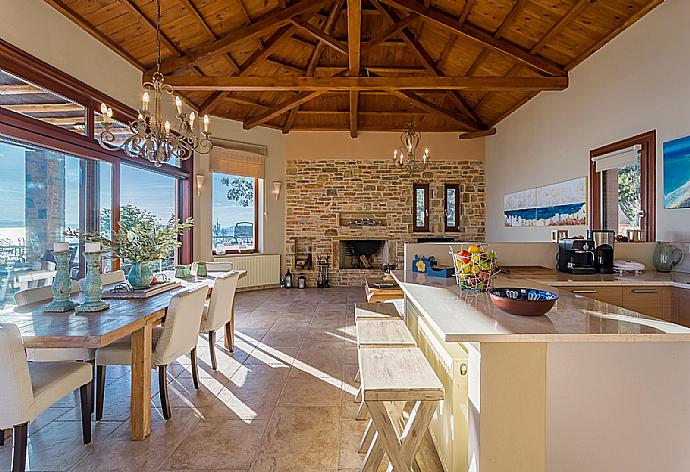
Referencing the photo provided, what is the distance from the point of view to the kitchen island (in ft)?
5.43

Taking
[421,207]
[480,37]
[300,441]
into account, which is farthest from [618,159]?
[421,207]

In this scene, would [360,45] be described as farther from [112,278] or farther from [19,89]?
[112,278]

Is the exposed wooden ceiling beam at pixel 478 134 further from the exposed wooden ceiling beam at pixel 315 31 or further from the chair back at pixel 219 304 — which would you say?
the chair back at pixel 219 304

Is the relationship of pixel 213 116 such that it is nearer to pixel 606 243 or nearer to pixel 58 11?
pixel 58 11

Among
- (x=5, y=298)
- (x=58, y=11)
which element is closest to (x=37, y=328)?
(x=5, y=298)

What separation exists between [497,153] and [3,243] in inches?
311

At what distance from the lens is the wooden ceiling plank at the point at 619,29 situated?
4.10m

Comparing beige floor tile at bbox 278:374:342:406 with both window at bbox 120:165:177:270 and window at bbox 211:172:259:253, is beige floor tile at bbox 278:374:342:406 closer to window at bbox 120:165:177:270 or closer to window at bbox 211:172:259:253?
window at bbox 120:165:177:270

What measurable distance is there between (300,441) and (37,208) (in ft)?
10.5

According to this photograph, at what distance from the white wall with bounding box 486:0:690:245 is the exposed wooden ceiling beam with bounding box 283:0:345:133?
331cm

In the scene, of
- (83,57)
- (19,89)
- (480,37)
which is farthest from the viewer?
(480,37)

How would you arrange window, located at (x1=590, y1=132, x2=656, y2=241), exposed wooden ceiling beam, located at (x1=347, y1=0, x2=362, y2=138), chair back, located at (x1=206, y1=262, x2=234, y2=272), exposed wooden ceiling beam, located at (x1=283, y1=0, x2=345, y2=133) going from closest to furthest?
window, located at (x1=590, y1=132, x2=656, y2=241), exposed wooden ceiling beam, located at (x1=347, y1=0, x2=362, y2=138), chair back, located at (x1=206, y1=262, x2=234, y2=272), exposed wooden ceiling beam, located at (x1=283, y1=0, x2=345, y2=133)

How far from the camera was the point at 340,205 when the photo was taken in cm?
911

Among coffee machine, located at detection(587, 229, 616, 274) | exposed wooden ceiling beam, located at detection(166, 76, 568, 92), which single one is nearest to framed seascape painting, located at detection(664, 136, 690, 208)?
coffee machine, located at detection(587, 229, 616, 274)
